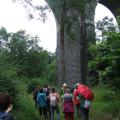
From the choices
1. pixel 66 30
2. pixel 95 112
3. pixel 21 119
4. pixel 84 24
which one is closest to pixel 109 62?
pixel 95 112

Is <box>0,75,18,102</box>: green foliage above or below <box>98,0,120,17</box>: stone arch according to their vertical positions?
below

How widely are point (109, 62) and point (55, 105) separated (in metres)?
3.91

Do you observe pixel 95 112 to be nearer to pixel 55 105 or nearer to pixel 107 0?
pixel 55 105

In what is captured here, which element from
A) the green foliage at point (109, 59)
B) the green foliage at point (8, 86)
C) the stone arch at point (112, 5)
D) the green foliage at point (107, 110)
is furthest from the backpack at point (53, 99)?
the stone arch at point (112, 5)

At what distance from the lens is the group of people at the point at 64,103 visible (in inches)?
778

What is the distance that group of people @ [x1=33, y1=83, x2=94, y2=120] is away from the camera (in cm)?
1977

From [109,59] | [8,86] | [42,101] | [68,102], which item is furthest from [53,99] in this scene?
[109,59]

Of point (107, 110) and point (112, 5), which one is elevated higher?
point (112, 5)

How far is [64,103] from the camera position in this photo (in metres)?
20.0

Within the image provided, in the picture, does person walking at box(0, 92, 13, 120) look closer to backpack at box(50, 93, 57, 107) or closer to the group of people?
the group of people

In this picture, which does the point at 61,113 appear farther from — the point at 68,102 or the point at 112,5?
the point at 112,5

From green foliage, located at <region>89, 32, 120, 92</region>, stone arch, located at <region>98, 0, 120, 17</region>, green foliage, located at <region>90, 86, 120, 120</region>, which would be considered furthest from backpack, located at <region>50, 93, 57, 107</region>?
stone arch, located at <region>98, 0, 120, 17</region>

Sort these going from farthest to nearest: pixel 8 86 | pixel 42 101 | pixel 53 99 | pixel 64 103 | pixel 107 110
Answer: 1. pixel 107 110
2. pixel 42 101
3. pixel 53 99
4. pixel 64 103
5. pixel 8 86

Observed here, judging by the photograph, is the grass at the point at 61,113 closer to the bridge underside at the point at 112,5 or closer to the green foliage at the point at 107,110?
the green foliage at the point at 107,110
